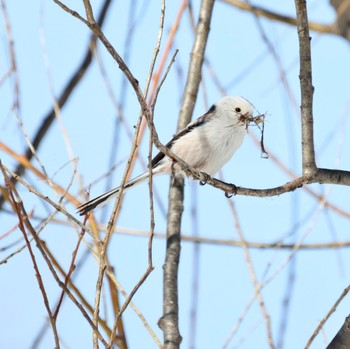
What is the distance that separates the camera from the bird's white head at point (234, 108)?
2332 millimetres

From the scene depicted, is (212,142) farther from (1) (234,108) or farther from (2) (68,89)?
(2) (68,89)

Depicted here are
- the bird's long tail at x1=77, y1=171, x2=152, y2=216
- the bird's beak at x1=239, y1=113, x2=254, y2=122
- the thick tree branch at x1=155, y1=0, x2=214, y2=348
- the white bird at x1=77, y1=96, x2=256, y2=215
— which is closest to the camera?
the bird's long tail at x1=77, y1=171, x2=152, y2=216

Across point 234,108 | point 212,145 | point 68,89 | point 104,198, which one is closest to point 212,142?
point 212,145

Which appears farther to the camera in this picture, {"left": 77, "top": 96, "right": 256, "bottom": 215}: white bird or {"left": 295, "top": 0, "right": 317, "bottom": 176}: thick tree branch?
{"left": 77, "top": 96, "right": 256, "bottom": 215}: white bird

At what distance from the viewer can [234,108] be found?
2.41m

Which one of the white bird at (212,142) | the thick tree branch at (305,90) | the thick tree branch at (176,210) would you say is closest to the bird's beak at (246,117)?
the white bird at (212,142)

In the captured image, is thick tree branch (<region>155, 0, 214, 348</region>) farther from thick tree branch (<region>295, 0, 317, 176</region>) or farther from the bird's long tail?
thick tree branch (<region>295, 0, 317, 176</region>)

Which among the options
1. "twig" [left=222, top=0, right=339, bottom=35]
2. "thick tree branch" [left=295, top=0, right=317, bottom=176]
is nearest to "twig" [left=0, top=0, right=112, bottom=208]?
"twig" [left=222, top=0, right=339, bottom=35]

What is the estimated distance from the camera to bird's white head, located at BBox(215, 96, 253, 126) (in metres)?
2.33

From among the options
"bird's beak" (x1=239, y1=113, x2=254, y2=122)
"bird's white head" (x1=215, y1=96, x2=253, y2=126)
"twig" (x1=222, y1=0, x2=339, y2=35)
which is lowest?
"bird's beak" (x1=239, y1=113, x2=254, y2=122)

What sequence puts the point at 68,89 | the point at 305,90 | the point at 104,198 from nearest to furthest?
1. the point at 305,90
2. the point at 104,198
3. the point at 68,89

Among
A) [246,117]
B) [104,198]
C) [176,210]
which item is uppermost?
[246,117]

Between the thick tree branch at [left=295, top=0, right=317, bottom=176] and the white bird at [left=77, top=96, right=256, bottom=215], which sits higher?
the white bird at [left=77, top=96, right=256, bottom=215]

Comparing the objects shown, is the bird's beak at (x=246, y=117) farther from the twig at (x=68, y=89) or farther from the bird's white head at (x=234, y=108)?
the twig at (x=68, y=89)
